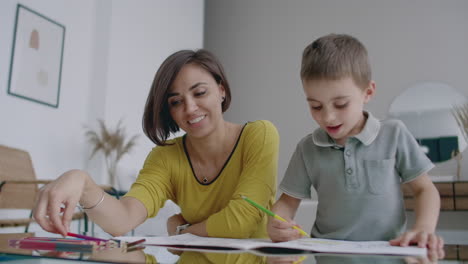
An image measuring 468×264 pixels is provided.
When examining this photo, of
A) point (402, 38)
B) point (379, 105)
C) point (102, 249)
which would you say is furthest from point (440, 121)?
point (102, 249)

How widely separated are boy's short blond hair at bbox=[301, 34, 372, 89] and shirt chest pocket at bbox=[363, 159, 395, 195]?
0.61 feet

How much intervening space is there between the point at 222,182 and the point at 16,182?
196 centimetres

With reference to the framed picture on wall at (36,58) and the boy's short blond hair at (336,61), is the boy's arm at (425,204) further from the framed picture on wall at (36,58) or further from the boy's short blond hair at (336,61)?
the framed picture on wall at (36,58)

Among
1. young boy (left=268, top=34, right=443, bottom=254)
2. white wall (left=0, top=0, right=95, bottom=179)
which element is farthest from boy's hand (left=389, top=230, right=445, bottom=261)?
white wall (left=0, top=0, right=95, bottom=179)

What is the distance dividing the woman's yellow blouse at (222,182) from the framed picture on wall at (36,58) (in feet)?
8.26

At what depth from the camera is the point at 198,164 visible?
1.26 meters

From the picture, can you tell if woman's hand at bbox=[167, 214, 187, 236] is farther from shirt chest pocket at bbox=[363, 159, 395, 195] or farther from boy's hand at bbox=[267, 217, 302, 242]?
shirt chest pocket at bbox=[363, 159, 395, 195]

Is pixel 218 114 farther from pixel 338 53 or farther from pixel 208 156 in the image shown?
pixel 338 53

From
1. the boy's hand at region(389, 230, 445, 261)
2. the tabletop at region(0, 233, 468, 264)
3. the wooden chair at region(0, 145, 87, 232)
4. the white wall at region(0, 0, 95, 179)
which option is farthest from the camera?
the white wall at region(0, 0, 95, 179)

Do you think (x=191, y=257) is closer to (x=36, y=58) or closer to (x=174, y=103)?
(x=174, y=103)

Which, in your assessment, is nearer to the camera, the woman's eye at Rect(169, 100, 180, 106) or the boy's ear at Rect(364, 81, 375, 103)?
the boy's ear at Rect(364, 81, 375, 103)

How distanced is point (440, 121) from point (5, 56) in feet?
12.7

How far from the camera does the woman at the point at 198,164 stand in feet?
3.45

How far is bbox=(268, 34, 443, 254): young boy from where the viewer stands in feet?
3.28
